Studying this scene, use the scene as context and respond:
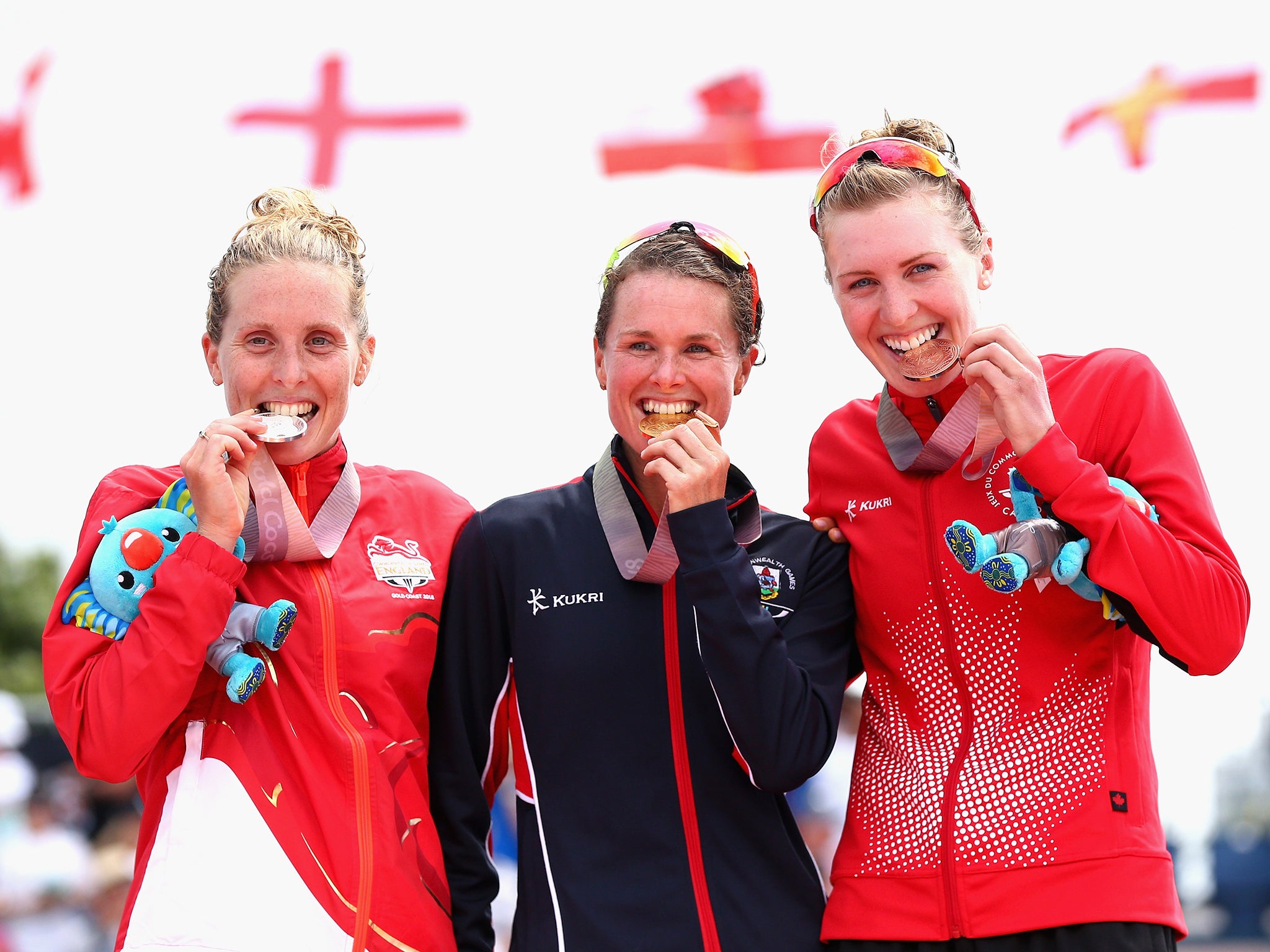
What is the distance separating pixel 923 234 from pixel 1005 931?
6.18ft

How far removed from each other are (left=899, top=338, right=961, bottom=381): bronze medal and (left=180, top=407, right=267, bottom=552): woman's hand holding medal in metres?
1.88

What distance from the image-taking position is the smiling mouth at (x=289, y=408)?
3572 mm

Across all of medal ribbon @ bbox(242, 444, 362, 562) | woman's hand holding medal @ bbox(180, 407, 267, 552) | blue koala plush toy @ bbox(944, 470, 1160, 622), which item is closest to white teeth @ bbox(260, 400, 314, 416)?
medal ribbon @ bbox(242, 444, 362, 562)

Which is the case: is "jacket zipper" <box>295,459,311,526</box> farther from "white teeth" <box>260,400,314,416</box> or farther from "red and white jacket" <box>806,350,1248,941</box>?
"red and white jacket" <box>806,350,1248,941</box>

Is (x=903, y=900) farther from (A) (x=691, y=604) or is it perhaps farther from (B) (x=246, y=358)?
(B) (x=246, y=358)

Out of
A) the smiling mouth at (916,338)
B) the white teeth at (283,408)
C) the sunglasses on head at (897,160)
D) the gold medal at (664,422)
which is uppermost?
the sunglasses on head at (897,160)

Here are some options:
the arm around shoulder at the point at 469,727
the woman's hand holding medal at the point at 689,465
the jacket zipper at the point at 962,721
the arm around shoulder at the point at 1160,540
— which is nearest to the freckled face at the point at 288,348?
the arm around shoulder at the point at 469,727

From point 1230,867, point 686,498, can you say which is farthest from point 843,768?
point 1230,867

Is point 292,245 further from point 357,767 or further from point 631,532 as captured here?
point 357,767

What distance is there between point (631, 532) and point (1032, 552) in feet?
3.93

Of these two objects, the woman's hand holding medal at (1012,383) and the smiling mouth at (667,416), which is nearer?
the woman's hand holding medal at (1012,383)

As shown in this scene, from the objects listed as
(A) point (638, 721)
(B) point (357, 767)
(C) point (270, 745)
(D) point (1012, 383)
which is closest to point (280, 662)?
(C) point (270, 745)

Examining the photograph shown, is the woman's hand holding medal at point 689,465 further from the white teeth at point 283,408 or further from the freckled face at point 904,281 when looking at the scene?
the white teeth at point 283,408

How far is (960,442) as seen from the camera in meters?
3.46
